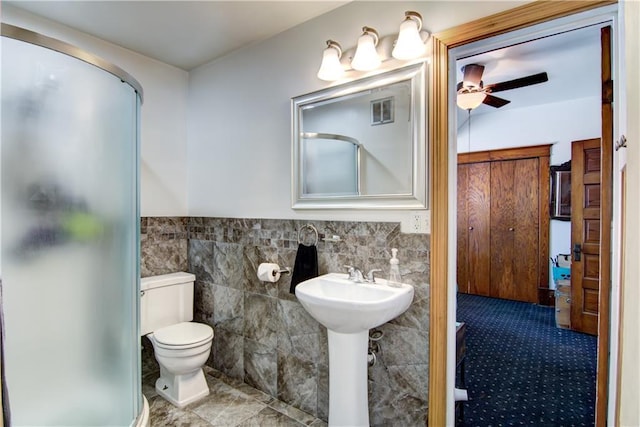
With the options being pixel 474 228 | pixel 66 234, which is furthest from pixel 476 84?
pixel 66 234

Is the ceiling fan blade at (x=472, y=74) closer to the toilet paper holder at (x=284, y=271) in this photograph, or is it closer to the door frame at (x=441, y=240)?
the door frame at (x=441, y=240)

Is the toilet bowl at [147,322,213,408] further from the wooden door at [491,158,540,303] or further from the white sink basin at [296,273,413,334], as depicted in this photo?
the wooden door at [491,158,540,303]

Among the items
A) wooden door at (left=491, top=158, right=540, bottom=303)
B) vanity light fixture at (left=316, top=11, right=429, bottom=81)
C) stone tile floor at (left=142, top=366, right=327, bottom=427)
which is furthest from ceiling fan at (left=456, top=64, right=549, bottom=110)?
stone tile floor at (left=142, top=366, right=327, bottom=427)

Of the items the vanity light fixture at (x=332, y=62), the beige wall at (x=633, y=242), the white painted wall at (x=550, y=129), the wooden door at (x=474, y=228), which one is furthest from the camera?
the wooden door at (x=474, y=228)

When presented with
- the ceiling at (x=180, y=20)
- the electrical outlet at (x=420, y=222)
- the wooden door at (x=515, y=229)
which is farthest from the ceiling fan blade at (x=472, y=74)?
the wooden door at (x=515, y=229)

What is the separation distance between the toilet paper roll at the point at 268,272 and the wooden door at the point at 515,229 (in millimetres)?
3465

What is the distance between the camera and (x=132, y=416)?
5.08ft

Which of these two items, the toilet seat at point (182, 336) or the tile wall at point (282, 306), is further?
the toilet seat at point (182, 336)

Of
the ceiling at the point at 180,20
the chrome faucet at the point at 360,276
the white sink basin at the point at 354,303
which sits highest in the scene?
the ceiling at the point at 180,20

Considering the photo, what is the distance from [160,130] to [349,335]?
2.14 meters

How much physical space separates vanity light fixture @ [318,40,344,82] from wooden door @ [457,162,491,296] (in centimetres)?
340

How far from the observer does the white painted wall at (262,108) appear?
1.72 meters

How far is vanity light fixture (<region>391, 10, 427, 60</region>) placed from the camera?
4.96 feet

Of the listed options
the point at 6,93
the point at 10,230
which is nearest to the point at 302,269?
the point at 10,230
